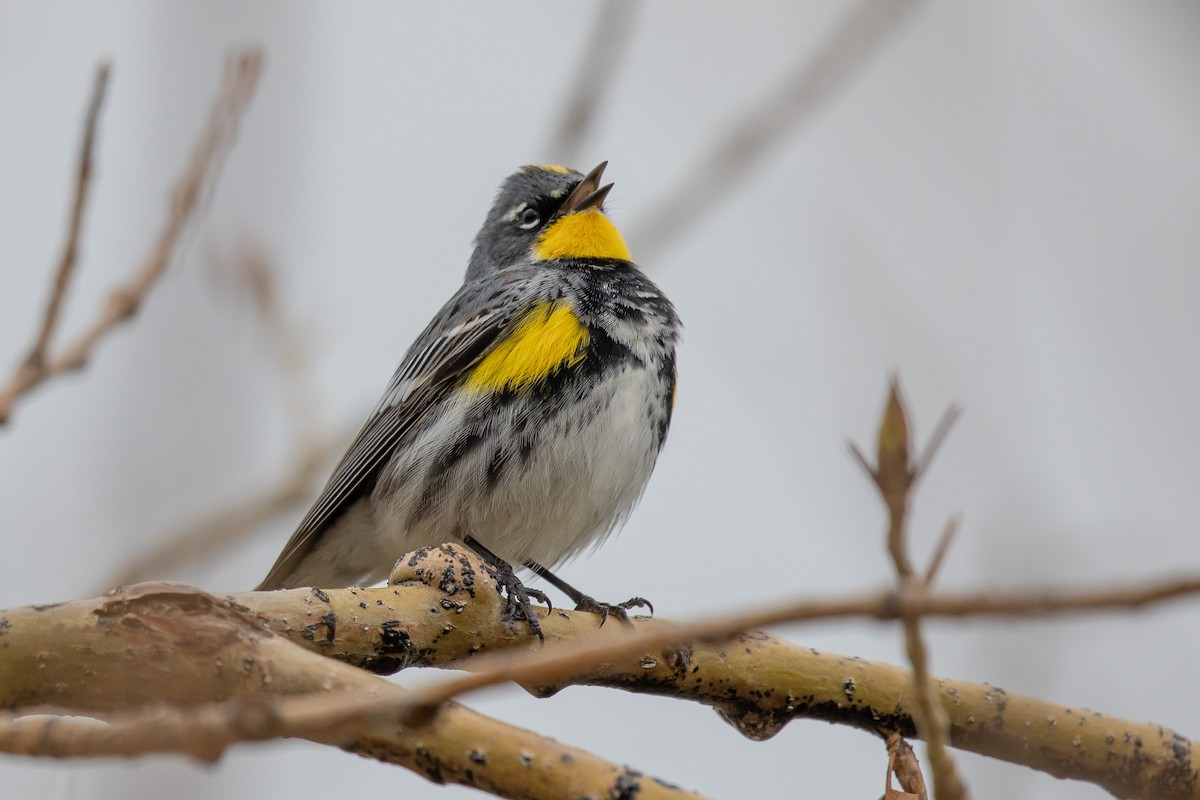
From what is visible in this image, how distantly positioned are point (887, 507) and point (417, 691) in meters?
0.88

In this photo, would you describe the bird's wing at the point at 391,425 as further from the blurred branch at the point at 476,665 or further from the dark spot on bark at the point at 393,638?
the dark spot on bark at the point at 393,638

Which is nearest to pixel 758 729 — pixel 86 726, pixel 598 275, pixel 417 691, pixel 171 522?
pixel 417 691

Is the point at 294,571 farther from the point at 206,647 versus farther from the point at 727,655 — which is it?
the point at 206,647

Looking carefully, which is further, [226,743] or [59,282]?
[59,282]

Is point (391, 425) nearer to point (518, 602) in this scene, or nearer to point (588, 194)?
point (588, 194)

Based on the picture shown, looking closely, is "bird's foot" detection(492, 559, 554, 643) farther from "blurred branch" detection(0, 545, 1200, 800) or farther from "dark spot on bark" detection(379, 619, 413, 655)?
"dark spot on bark" detection(379, 619, 413, 655)

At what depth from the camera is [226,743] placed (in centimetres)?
190

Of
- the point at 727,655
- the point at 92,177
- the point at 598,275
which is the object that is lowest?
the point at 727,655

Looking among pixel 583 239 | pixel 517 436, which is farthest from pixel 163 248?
pixel 583 239

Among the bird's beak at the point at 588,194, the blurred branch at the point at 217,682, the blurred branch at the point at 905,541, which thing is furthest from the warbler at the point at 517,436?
the blurred branch at the point at 905,541

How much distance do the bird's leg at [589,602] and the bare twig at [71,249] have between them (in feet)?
7.68

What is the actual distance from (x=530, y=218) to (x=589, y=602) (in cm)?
316

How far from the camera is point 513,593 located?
16.0 feet

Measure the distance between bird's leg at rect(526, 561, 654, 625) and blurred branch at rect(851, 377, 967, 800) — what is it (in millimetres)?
2816
